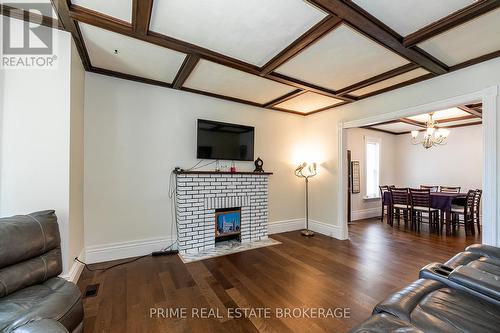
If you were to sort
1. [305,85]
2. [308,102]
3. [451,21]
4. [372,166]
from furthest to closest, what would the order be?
[372,166]
[308,102]
[305,85]
[451,21]

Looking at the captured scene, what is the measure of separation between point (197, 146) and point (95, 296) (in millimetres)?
2292

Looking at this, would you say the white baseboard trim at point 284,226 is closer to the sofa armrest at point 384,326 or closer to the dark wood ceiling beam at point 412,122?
the dark wood ceiling beam at point 412,122

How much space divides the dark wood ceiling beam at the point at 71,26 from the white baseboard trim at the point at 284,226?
388 cm

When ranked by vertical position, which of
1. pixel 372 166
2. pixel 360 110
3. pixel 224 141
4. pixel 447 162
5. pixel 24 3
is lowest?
pixel 372 166

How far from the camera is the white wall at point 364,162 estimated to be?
235 inches

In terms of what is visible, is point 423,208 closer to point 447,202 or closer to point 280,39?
point 447,202

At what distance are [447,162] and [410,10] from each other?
5976 mm

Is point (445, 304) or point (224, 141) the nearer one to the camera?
point (445, 304)

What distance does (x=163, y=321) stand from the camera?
188 centimetres

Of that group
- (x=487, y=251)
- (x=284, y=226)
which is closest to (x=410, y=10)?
(x=487, y=251)

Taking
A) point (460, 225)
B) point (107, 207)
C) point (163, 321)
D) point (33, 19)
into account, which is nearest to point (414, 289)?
point (163, 321)

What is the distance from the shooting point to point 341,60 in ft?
8.77

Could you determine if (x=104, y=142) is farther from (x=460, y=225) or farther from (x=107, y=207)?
(x=460, y=225)

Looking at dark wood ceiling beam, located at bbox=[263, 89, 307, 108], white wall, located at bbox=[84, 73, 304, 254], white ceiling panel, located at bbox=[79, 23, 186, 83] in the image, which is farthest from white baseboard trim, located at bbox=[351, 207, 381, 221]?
white ceiling panel, located at bbox=[79, 23, 186, 83]
